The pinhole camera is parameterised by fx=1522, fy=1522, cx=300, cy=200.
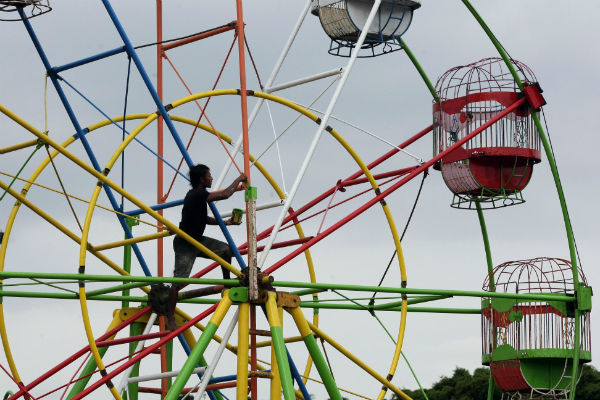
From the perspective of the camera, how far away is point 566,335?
28.6 m

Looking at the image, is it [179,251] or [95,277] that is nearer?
[95,277]

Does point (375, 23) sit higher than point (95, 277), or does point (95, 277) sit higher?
point (375, 23)

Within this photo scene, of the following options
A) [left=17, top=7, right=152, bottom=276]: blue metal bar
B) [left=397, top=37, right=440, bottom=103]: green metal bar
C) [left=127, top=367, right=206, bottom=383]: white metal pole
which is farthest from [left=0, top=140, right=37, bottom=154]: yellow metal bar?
[left=397, top=37, right=440, bottom=103]: green metal bar

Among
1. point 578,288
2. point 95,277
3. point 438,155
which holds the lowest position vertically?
point 95,277

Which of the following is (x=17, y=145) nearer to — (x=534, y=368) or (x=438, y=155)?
(x=438, y=155)

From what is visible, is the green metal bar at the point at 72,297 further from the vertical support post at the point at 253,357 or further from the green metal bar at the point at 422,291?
the green metal bar at the point at 422,291

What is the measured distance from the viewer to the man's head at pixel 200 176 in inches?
958

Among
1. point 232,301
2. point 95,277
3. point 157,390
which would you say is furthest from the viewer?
point 157,390

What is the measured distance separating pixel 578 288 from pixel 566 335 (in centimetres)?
91

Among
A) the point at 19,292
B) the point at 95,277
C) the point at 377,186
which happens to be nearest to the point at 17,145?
the point at 19,292

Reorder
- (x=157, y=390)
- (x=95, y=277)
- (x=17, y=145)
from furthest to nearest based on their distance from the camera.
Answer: (x=157, y=390)
(x=17, y=145)
(x=95, y=277)

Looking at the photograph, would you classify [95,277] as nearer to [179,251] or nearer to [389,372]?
[179,251]

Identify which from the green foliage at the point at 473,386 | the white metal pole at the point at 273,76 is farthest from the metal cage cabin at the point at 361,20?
the green foliage at the point at 473,386

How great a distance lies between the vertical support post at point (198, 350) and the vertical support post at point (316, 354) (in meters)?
1.39
